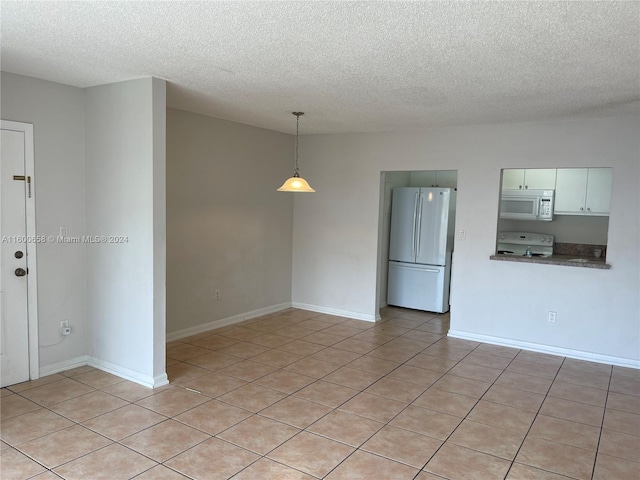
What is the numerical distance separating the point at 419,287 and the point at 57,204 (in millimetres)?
4850

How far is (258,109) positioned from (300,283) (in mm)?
2879

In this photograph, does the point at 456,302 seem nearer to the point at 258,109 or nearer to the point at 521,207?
the point at 521,207

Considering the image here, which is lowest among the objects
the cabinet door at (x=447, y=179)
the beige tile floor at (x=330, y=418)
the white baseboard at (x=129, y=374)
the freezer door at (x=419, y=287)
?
the beige tile floor at (x=330, y=418)

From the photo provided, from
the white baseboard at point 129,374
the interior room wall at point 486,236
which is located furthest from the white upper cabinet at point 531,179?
the white baseboard at point 129,374

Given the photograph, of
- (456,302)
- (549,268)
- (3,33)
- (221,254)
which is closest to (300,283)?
(221,254)

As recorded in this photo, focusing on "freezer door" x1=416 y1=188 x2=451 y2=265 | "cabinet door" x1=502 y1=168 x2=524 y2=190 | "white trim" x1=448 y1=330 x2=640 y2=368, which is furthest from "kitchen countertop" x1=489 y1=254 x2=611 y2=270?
"cabinet door" x1=502 y1=168 x2=524 y2=190

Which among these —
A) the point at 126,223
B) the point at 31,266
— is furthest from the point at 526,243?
the point at 31,266

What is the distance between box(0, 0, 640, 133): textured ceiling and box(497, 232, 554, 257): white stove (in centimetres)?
297

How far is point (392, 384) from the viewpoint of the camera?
13.4 feet

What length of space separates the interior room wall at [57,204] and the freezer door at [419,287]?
14.4 feet

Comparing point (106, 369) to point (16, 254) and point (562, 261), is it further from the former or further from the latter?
point (562, 261)

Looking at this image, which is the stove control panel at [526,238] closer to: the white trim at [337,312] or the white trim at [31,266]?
the white trim at [337,312]

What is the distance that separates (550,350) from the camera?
504 cm

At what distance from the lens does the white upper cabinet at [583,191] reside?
6.28m
